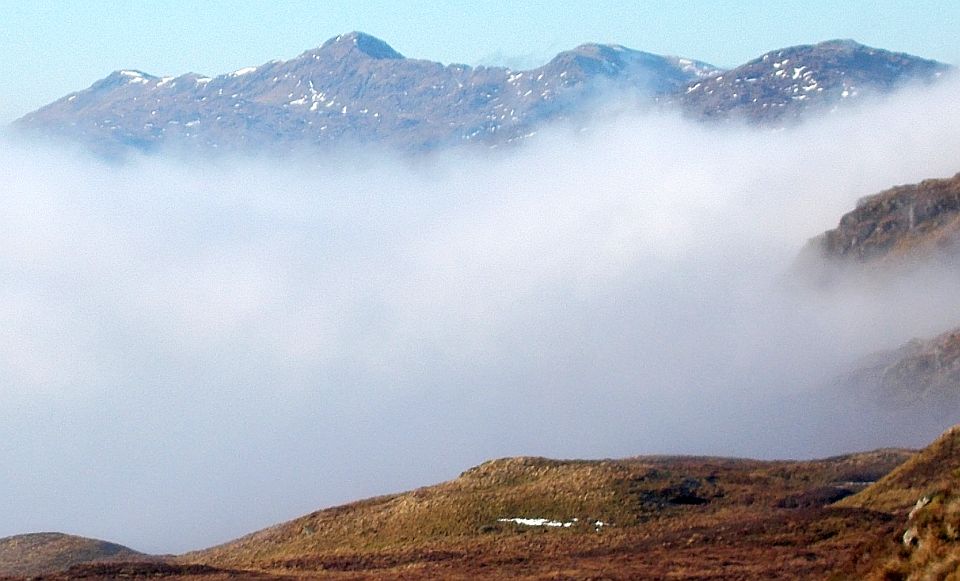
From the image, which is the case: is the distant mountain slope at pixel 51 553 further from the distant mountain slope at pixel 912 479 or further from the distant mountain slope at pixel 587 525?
the distant mountain slope at pixel 912 479

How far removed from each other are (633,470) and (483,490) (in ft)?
32.3

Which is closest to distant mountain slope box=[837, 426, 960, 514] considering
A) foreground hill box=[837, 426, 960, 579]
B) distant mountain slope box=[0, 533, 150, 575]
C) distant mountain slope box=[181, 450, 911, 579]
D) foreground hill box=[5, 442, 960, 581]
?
foreground hill box=[5, 442, 960, 581]

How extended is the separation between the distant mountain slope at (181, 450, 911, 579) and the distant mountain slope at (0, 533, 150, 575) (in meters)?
9.28

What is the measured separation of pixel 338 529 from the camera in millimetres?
82000

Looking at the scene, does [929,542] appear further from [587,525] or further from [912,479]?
[587,525]

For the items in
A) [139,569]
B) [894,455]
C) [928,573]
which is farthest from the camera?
[894,455]

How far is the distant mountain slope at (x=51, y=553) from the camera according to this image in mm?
93188

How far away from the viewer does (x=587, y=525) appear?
73.9 metres

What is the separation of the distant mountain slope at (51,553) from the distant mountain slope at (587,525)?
9276 millimetres

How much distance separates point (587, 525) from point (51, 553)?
45.9 meters

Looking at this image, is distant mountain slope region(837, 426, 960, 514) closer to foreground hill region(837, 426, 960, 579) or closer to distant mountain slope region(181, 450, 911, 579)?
distant mountain slope region(181, 450, 911, 579)

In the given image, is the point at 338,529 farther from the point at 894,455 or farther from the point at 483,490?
the point at 894,455

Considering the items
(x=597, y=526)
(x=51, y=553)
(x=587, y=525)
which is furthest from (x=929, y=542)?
(x=51, y=553)

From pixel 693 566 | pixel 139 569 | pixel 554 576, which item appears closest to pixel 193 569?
pixel 139 569
